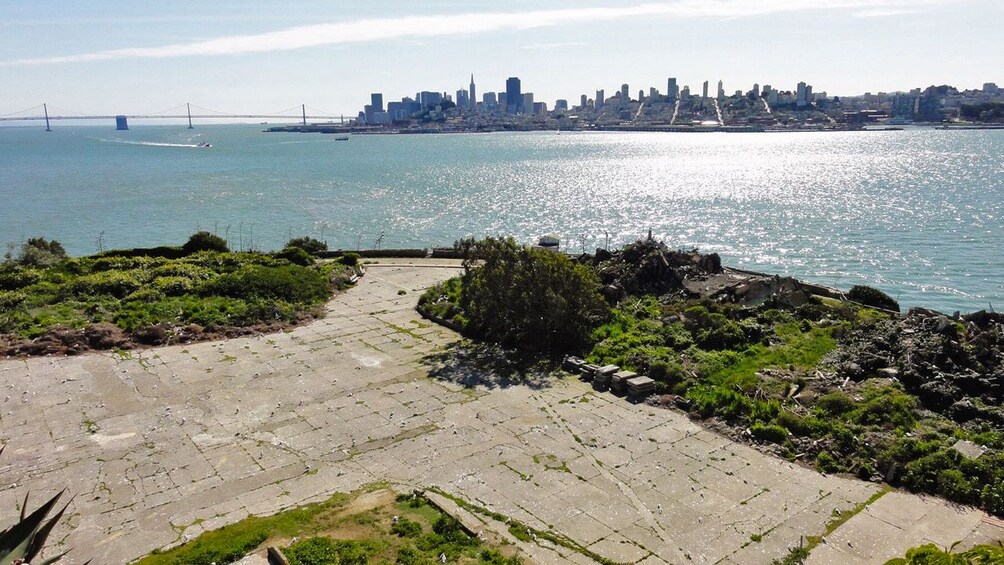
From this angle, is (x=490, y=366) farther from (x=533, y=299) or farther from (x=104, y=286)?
(x=104, y=286)

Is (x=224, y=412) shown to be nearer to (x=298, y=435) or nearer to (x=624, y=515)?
(x=298, y=435)

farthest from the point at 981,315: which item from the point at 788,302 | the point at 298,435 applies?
the point at 298,435

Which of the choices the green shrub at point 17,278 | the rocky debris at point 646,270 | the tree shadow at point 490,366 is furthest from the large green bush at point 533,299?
the green shrub at point 17,278

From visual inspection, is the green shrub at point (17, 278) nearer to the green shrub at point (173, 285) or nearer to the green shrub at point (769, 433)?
the green shrub at point (173, 285)

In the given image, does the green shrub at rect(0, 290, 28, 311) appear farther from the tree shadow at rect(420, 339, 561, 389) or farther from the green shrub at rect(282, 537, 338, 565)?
the green shrub at rect(282, 537, 338, 565)

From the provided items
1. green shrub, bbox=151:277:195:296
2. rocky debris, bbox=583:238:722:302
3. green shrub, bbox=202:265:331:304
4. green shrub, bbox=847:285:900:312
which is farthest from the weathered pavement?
green shrub, bbox=847:285:900:312
